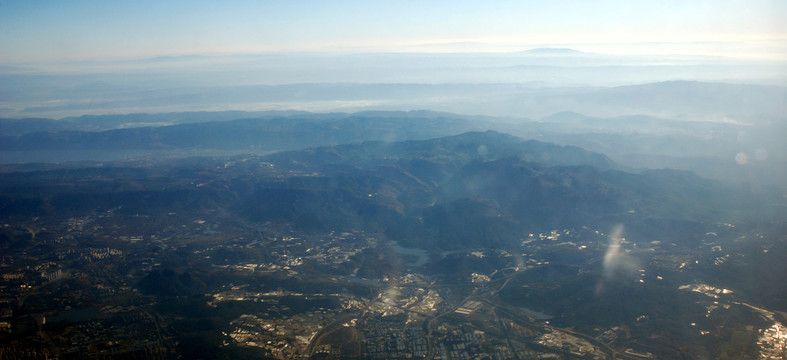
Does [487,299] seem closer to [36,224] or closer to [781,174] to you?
[36,224]

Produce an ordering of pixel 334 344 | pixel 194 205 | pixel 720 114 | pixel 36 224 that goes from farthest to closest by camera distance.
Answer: pixel 720 114, pixel 194 205, pixel 36 224, pixel 334 344

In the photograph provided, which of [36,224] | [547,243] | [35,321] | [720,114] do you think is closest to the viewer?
[35,321]

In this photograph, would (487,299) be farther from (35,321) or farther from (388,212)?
(35,321)

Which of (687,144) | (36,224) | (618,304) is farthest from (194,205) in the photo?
(687,144)

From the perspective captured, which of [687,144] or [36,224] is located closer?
[36,224]

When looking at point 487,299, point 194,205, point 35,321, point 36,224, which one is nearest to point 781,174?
point 487,299

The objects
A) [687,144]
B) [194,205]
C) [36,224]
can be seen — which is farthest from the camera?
[687,144]

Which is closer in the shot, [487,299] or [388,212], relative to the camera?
[487,299]

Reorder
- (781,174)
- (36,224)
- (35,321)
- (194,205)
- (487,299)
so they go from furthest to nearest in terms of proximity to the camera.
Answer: (781,174) < (194,205) < (36,224) < (487,299) < (35,321)
